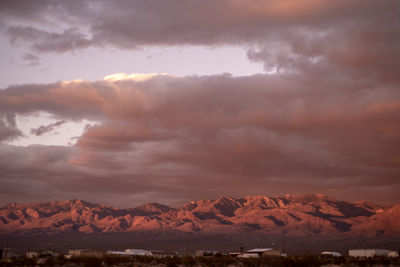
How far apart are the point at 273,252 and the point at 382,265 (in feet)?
240

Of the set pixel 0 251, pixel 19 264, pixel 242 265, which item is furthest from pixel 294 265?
pixel 0 251

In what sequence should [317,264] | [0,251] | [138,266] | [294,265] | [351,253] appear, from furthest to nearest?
[351,253] → [0,251] → [138,266] → [317,264] → [294,265]

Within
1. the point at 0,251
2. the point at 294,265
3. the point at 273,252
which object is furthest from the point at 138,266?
the point at 273,252

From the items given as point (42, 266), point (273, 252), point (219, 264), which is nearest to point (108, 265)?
point (42, 266)

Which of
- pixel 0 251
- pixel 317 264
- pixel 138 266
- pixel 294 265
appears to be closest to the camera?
pixel 294 265

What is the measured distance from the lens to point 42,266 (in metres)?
74.9

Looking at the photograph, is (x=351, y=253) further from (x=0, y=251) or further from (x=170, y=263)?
(x=0, y=251)

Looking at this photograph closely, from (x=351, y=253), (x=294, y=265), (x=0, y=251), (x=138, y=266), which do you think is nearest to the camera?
(x=294, y=265)

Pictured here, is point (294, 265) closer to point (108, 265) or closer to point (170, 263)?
point (170, 263)

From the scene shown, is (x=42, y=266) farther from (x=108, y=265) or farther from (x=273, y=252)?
(x=273, y=252)

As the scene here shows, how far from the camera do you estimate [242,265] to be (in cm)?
8019

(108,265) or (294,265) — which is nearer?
(294,265)

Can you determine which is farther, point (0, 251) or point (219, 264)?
point (0, 251)

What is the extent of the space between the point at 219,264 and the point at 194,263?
383 cm
